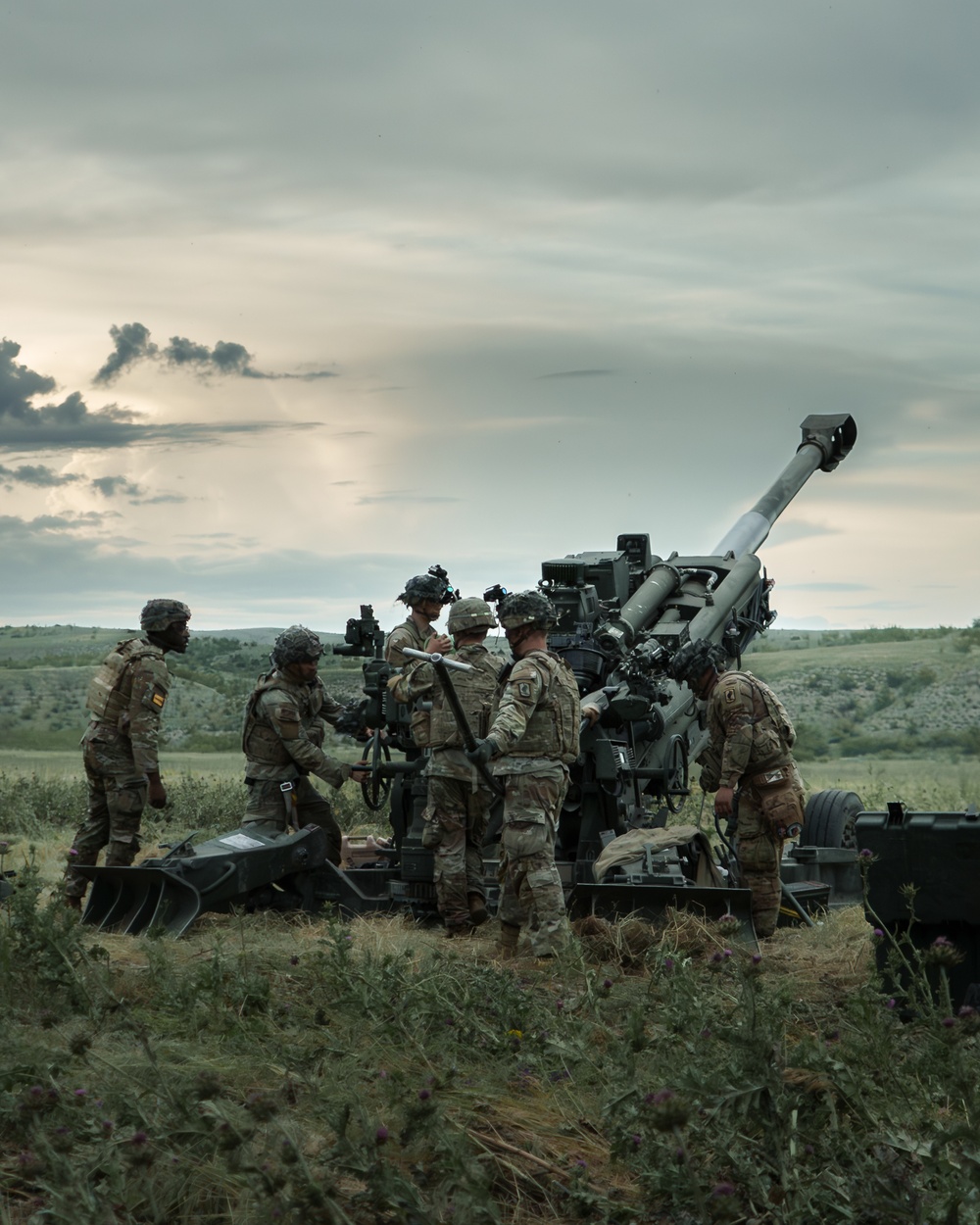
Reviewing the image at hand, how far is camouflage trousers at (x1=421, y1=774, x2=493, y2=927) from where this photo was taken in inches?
346

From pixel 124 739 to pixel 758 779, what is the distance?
4017 millimetres

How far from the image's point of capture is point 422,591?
9.72 metres

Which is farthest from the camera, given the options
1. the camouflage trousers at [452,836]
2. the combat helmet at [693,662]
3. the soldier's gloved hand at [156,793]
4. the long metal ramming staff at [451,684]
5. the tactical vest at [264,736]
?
Result: the tactical vest at [264,736]

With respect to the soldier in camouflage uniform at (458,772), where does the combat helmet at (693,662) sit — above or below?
above

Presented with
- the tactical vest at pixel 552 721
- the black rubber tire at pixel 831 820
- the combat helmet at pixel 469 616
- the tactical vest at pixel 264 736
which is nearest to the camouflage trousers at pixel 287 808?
the tactical vest at pixel 264 736

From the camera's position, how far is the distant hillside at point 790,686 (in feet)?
135

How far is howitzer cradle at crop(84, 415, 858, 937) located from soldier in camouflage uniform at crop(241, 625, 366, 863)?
35 centimetres

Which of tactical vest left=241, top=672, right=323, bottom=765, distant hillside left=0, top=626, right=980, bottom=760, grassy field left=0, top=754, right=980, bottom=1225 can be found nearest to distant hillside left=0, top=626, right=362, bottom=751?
distant hillside left=0, top=626, right=980, bottom=760

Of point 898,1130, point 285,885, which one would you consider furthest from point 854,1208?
point 285,885

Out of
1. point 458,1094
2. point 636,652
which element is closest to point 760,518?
point 636,652

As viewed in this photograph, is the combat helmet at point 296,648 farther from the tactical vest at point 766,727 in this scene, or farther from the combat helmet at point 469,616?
the tactical vest at point 766,727

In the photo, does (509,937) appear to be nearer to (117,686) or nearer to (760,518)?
(117,686)

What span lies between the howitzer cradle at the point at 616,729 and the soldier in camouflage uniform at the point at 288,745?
0.35 m

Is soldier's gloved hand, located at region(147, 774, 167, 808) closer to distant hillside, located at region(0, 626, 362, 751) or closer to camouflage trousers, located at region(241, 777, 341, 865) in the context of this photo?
camouflage trousers, located at region(241, 777, 341, 865)
